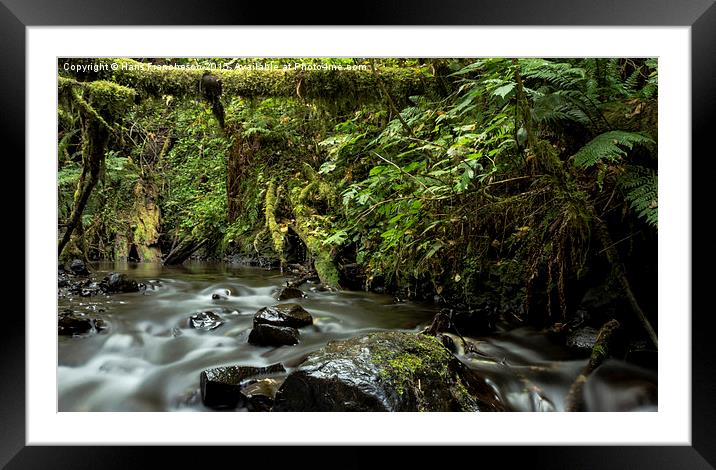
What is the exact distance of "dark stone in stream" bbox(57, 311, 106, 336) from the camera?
8.79 feet

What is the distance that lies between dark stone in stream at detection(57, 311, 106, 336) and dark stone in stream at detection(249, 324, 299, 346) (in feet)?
3.75

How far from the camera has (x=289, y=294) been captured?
391cm

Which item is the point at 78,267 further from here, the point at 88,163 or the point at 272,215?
the point at 272,215

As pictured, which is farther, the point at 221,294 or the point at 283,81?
the point at 221,294

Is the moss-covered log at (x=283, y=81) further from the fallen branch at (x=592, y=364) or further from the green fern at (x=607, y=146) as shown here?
the fallen branch at (x=592, y=364)

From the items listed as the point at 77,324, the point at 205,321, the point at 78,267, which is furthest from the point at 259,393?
the point at 78,267

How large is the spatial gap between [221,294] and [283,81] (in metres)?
2.14

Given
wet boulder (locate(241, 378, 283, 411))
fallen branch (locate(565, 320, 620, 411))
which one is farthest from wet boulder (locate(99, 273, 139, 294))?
fallen branch (locate(565, 320, 620, 411))

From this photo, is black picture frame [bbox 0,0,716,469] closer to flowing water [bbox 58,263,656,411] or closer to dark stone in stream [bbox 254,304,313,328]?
flowing water [bbox 58,263,656,411]
